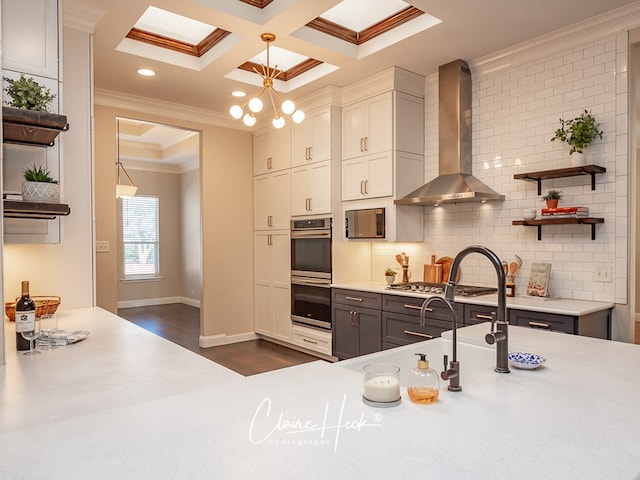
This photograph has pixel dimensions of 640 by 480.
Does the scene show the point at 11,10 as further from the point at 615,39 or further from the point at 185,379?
the point at 615,39

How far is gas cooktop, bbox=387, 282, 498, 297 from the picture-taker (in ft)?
11.7

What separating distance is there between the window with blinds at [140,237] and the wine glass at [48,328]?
21.1ft

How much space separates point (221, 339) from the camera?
18.0 ft

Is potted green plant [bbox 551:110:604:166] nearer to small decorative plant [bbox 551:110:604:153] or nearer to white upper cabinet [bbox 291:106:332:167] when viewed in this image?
small decorative plant [bbox 551:110:604:153]

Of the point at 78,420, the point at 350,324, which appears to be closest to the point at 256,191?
the point at 350,324

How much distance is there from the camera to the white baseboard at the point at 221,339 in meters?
5.39

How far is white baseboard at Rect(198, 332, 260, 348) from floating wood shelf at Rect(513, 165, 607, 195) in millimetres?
3736

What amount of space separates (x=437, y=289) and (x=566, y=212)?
3.65 ft

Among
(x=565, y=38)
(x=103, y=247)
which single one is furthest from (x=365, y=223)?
(x=103, y=247)

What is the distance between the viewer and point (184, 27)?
3738mm

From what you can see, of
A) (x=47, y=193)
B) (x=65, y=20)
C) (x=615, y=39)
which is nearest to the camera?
(x=47, y=193)

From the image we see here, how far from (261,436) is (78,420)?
0.46 metres

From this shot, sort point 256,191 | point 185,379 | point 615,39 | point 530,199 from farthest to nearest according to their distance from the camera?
point 256,191, point 530,199, point 615,39, point 185,379

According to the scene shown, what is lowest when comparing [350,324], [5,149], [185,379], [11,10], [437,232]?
[350,324]
